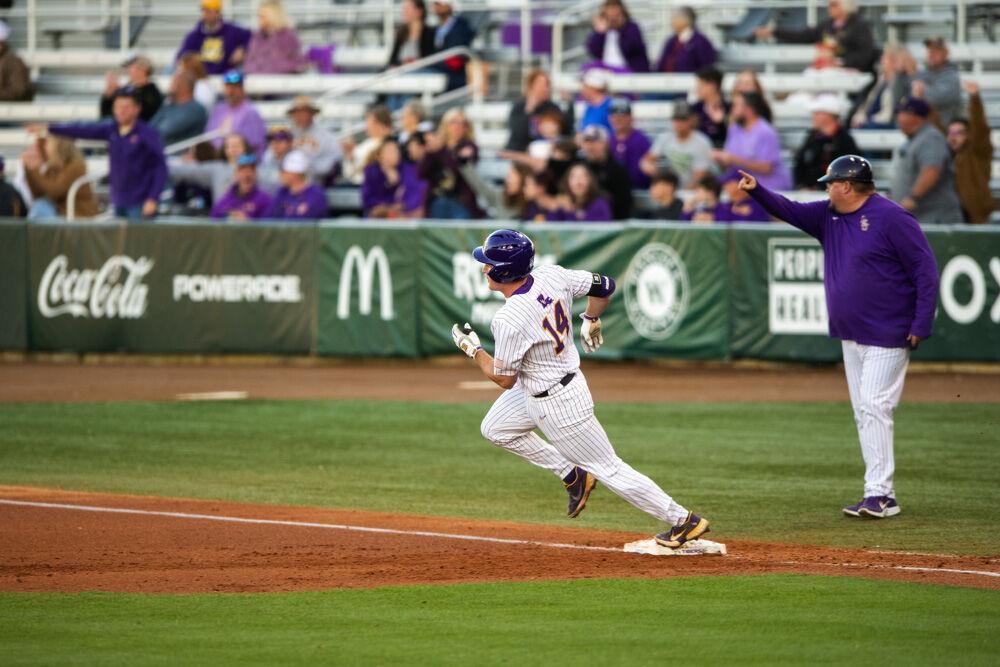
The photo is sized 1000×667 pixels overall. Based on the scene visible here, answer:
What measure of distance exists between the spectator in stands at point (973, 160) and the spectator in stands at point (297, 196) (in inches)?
304

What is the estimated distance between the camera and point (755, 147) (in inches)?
759

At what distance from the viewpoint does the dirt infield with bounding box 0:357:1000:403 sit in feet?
57.2

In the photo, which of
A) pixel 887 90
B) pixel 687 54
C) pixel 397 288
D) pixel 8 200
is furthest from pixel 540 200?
pixel 8 200

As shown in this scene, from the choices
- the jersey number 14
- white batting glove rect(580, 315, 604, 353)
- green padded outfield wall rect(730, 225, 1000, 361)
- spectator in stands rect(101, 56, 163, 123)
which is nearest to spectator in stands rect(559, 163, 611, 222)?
green padded outfield wall rect(730, 225, 1000, 361)

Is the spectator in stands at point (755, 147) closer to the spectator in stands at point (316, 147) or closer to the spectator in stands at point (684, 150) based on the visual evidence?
the spectator in stands at point (684, 150)

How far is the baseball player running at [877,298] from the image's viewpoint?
10711mm

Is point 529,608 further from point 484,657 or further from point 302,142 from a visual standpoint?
point 302,142

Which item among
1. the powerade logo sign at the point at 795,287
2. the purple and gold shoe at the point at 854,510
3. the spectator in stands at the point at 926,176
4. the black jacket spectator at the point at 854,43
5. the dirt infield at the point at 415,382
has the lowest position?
the dirt infield at the point at 415,382

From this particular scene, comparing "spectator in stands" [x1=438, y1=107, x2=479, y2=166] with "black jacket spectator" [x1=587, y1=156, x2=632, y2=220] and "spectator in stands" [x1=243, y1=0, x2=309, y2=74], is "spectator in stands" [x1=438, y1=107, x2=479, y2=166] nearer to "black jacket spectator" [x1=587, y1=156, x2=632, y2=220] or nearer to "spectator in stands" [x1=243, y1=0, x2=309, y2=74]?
"black jacket spectator" [x1=587, y1=156, x2=632, y2=220]

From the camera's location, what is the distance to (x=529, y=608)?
7.81 metres

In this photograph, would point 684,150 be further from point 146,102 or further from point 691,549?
point 691,549

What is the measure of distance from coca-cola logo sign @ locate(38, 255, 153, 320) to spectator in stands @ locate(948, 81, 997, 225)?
9.91 m

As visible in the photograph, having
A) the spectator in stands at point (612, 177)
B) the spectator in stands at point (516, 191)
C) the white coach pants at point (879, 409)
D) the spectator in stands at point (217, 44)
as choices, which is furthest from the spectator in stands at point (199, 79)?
the white coach pants at point (879, 409)

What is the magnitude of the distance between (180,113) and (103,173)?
140 cm
